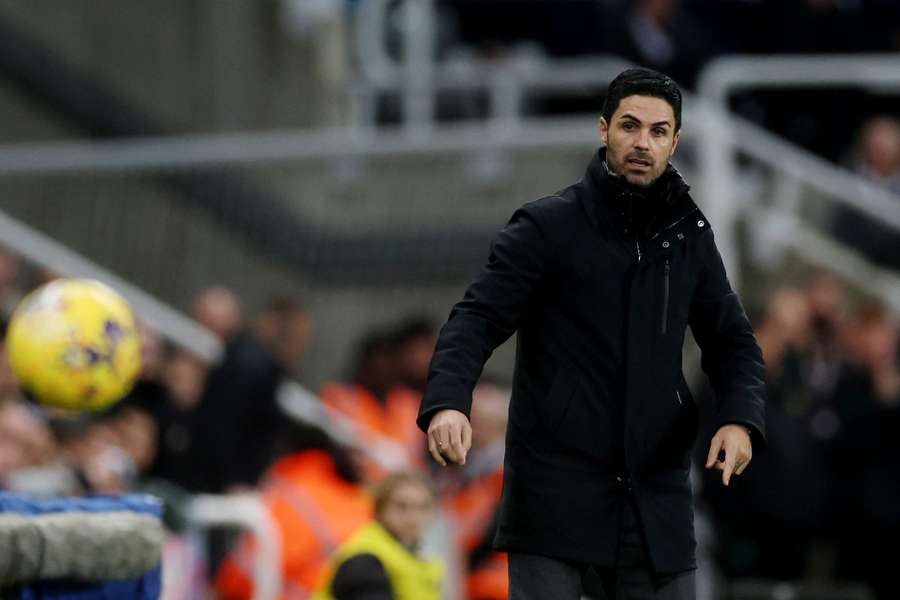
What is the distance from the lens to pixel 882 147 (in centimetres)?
1494

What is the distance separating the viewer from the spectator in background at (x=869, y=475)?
12.2m

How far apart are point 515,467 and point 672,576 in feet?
1.68

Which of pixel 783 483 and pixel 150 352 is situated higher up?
pixel 150 352

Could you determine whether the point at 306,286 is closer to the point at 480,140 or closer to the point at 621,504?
the point at 480,140

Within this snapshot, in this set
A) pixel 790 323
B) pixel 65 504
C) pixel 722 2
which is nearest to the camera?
pixel 65 504

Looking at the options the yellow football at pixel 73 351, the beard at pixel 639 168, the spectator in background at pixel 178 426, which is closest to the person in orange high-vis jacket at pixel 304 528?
the spectator in background at pixel 178 426

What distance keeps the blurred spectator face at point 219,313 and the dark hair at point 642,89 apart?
23.2 ft

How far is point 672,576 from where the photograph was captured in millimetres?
5863

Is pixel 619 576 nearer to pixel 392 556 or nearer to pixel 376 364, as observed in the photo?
pixel 392 556

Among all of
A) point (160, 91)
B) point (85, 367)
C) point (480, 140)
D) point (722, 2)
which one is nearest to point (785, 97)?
point (722, 2)

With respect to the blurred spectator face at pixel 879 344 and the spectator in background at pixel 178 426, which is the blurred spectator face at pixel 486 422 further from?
the blurred spectator face at pixel 879 344

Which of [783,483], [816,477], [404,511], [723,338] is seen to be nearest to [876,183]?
[816,477]

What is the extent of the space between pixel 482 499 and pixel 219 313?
3060 mm

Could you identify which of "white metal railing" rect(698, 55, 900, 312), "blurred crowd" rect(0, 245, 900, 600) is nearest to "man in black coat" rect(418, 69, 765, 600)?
"blurred crowd" rect(0, 245, 900, 600)
